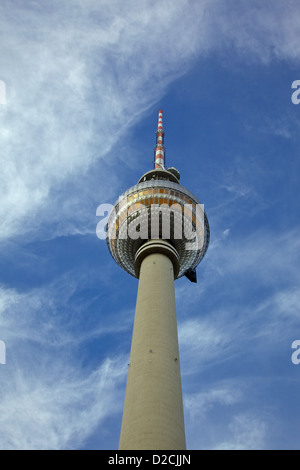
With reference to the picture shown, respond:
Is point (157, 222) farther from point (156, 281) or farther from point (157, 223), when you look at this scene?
point (156, 281)

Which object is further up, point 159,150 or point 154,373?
point 159,150

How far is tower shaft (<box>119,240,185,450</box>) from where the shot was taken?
21.8 m

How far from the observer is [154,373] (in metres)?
24.9

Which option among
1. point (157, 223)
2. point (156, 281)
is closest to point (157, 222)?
point (157, 223)

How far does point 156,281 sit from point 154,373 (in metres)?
8.54

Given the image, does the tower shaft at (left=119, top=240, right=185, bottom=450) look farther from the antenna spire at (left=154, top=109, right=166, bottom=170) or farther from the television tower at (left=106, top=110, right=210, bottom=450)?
the antenna spire at (left=154, top=109, right=166, bottom=170)

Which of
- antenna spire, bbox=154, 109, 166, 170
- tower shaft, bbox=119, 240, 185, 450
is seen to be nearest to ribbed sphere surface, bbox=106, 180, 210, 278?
tower shaft, bbox=119, 240, 185, 450

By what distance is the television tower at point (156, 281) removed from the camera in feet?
73.7

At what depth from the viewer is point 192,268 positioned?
44312mm

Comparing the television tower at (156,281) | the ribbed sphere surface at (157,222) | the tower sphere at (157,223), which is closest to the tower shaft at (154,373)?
the television tower at (156,281)

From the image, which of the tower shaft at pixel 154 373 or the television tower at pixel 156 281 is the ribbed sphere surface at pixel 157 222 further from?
the tower shaft at pixel 154 373

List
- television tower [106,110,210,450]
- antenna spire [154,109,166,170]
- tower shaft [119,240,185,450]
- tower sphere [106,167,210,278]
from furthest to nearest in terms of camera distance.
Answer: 1. antenna spire [154,109,166,170]
2. tower sphere [106,167,210,278]
3. television tower [106,110,210,450]
4. tower shaft [119,240,185,450]

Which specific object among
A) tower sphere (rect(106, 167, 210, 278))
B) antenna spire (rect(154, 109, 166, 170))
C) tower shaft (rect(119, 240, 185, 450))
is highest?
antenna spire (rect(154, 109, 166, 170))

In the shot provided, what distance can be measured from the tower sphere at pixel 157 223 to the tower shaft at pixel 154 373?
494 centimetres
